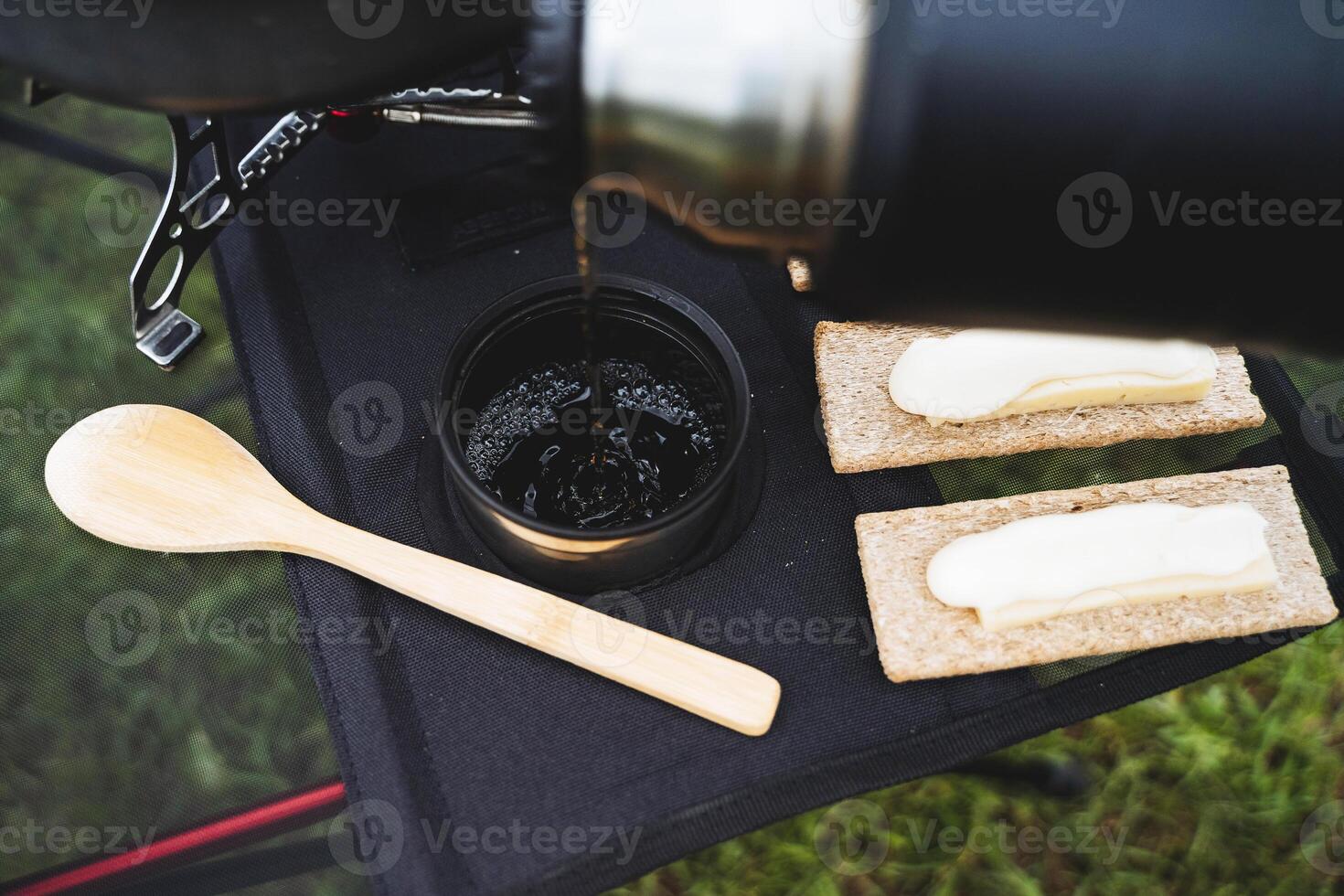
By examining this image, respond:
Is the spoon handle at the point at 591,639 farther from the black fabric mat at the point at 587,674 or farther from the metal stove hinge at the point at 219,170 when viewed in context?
the metal stove hinge at the point at 219,170

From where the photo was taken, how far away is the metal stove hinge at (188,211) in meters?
0.91

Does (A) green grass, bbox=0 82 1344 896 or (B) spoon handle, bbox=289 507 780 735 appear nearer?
(B) spoon handle, bbox=289 507 780 735

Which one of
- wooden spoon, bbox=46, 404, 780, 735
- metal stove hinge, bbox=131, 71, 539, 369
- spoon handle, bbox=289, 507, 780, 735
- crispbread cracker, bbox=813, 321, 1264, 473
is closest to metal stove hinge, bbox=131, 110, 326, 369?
Result: metal stove hinge, bbox=131, 71, 539, 369

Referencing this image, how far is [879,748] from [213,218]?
2.27 ft

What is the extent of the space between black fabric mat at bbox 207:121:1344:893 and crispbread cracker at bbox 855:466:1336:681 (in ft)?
0.09

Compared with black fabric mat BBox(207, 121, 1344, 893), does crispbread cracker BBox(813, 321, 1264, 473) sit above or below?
above

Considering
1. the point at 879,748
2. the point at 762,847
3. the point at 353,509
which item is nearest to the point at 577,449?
the point at 353,509

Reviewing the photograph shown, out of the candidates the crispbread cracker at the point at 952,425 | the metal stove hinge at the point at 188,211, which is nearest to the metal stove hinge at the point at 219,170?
the metal stove hinge at the point at 188,211

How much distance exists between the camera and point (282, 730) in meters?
1.06

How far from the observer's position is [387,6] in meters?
0.56

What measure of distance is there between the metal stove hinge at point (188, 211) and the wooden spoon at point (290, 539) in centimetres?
15

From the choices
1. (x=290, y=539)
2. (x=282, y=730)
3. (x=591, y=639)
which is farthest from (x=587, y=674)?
(x=282, y=730)

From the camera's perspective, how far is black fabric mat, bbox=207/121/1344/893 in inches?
27.6

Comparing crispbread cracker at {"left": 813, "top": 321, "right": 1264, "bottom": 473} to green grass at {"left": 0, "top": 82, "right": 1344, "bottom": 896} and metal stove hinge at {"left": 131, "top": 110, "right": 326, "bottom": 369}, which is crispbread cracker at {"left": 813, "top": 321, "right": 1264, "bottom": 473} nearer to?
green grass at {"left": 0, "top": 82, "right": 1344, "bottom": 896}
